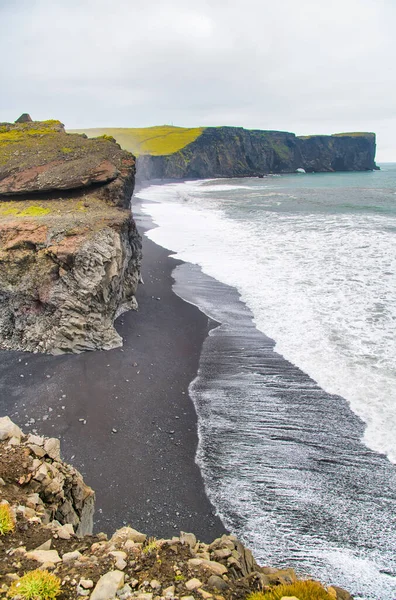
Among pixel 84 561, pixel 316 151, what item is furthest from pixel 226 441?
pixel 316 151

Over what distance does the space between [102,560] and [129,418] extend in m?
5.71

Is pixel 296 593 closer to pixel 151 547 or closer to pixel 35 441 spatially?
pixel 151 547

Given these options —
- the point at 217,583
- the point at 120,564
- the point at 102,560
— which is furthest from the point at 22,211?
the point at 217,583

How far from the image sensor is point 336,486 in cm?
777

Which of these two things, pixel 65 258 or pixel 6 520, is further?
pixel 65 258

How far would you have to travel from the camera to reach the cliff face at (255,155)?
11975cm

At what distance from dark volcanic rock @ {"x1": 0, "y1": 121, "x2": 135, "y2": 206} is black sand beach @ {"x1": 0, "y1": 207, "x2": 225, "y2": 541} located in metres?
6.35

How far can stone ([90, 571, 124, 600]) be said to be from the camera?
3486mm

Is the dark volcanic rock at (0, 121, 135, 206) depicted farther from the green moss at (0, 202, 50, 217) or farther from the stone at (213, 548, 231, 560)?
the stone at (213, 548, 231, 560)

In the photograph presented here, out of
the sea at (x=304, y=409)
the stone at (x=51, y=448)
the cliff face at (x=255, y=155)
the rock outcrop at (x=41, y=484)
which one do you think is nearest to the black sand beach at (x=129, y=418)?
the sea at (x=304, y=409)

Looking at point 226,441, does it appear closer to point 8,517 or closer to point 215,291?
point 8,517

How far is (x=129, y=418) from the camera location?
9633 millimetres

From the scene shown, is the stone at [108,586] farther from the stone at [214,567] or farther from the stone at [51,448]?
the stone at [51,448]

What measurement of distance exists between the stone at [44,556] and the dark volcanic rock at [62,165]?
540 inches
